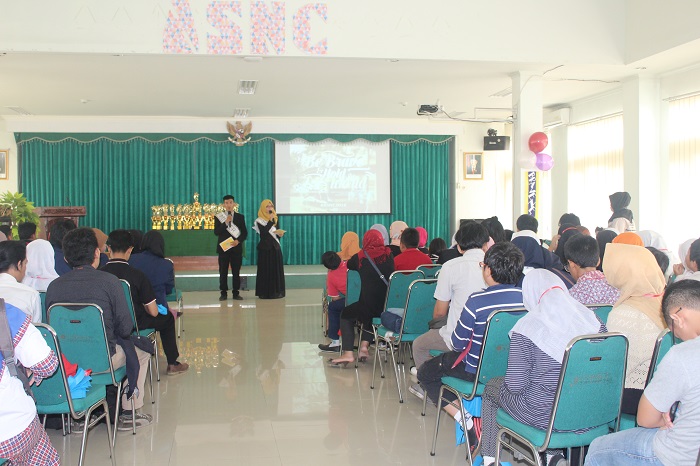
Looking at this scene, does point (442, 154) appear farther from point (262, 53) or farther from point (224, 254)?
point (262, 53)

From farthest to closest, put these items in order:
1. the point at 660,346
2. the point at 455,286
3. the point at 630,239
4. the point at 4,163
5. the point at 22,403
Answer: the point at 4,163 < the point at 630,239 < the point at 455,286 < the point at 660,346 < the point at 22,403

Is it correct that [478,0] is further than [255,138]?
No

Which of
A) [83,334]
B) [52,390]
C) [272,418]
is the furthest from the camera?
[272,418]

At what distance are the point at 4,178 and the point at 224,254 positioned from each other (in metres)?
5.63

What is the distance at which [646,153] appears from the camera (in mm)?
8867

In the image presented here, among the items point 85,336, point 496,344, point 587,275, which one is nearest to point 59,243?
point 85,336

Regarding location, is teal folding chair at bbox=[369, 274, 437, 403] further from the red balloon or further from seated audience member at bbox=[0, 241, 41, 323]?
the red balloon

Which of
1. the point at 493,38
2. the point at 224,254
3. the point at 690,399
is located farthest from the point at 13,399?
the point at 224,254

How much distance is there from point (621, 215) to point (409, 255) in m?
2.74

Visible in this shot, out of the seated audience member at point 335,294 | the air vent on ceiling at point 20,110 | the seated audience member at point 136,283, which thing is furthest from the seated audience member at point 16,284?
the air vent on ceiling at point 20,110

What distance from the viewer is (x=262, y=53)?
753cm

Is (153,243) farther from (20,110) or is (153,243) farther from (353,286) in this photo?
(20,110)

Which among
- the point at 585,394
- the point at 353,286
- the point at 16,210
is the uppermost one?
the point at 16,210

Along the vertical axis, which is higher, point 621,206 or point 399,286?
point 621,206
